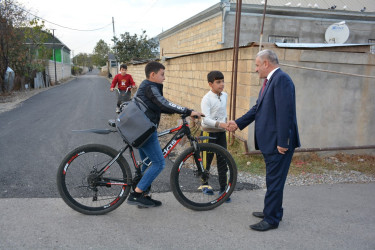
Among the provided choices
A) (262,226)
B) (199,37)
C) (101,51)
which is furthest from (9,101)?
(101,51)

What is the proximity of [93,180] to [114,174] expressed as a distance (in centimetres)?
25

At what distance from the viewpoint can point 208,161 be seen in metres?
4.07

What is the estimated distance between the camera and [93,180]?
3.71 meters

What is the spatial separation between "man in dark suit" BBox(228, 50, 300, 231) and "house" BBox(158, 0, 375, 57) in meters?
8.48

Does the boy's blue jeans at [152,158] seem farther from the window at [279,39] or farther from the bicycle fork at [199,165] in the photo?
the window at [279,39]

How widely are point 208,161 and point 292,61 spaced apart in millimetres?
2954

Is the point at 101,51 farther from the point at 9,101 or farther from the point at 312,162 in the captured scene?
the point at 312,162

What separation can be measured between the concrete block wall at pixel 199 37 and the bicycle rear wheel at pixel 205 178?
9.11m

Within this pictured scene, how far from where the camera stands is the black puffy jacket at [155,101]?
11.5 feet

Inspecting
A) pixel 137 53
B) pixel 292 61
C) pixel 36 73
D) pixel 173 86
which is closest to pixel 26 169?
pixel 292 61

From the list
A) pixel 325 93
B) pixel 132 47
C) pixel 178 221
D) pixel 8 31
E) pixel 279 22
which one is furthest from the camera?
pixel 132 47

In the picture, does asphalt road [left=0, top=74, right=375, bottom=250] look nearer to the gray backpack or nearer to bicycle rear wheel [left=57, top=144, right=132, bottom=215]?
bicycle rear wheel [left=57, top=144, right=132, bottom=215]

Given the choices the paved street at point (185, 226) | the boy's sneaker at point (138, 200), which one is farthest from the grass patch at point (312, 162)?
the boy's sneaker at point (138, 200)

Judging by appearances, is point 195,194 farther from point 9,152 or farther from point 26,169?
point 9,152
